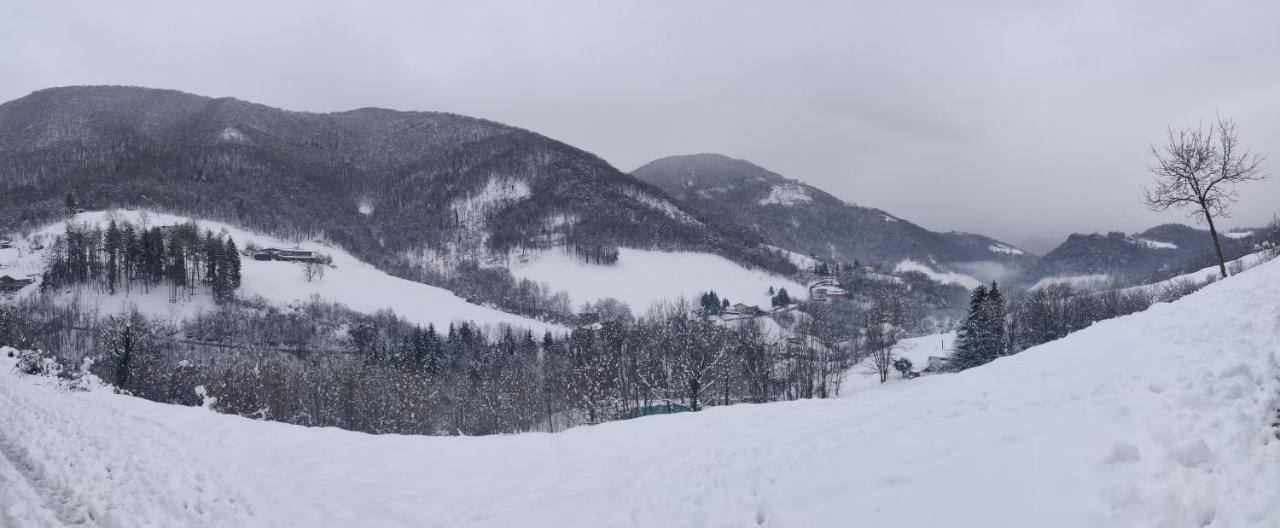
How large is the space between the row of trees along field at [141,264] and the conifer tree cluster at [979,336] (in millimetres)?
119242

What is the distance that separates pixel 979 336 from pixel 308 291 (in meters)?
122

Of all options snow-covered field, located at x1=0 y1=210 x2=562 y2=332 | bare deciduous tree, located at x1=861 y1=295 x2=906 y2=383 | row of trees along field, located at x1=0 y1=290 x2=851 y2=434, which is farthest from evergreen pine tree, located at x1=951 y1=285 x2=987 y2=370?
snow-covered field, located at x1=0 y1=210 x2=562 y2=332

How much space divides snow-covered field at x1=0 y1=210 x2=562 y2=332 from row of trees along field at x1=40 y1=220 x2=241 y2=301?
323 cm

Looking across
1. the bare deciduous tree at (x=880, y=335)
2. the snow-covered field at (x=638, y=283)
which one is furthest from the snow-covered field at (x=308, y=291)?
the bare deciduous tree at (x=880, y=335)

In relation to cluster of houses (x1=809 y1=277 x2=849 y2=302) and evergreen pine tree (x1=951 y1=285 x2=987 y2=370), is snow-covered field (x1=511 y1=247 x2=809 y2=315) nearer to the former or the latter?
cluster of houses (x1=809 y1=277 x2=849 y2=302)

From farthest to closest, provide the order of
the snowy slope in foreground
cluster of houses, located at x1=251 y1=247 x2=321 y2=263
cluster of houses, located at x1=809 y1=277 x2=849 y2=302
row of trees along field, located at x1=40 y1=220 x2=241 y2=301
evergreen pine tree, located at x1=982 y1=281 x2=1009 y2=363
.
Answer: cluster of houses, located at x1=809 y1=277 x2=849 y2=302
cluster of houses, located at x1=251 y1=247 x2=321 y2=263
row of trees along field, located at x1=40 y1=220 x2=241 y2=301
evergreen pine tree, located at x1=982 y1=281 x2=1009 y2=363
the snowy slope in foreground

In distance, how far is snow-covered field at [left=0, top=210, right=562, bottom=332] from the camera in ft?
323

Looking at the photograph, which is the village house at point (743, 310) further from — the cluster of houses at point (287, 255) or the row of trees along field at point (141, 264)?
the row of trees along field at point (141, 264)

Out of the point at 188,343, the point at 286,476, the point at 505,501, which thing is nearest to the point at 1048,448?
the point at 505,501

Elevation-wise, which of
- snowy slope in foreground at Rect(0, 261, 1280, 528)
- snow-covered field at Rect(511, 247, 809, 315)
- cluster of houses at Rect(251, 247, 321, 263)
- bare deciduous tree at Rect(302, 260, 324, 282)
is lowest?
→ snowy slope in foreground at Rect(0, 261, 1280, 528)

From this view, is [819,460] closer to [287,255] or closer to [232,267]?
Result: [232,267]

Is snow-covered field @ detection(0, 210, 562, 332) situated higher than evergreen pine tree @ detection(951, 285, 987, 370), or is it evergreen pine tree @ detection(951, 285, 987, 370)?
snow-covered field @ detection(0, 210, 562, 332)

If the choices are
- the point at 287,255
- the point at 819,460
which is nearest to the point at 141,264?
the point at 287,255

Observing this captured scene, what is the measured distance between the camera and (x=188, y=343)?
280 feet
